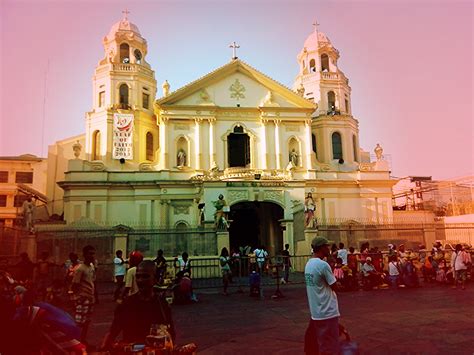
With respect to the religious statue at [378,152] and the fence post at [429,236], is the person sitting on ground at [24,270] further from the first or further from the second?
the religious statue at [378,152]

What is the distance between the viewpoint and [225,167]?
1256 inches

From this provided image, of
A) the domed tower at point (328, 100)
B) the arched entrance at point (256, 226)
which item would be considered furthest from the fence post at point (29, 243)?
the domed tower at point (328, 100)

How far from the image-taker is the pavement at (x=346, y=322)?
7.12 metres

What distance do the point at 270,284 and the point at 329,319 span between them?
10.8 meters

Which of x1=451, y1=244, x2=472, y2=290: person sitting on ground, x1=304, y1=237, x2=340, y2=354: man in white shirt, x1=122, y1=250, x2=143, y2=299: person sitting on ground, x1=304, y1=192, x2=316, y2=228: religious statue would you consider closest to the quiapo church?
x1=304, y1=192, x2=316, y2=228: religious statue

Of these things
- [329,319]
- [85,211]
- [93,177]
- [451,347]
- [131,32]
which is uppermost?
[131,32]

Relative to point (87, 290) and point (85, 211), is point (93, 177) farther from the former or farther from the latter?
point (87, 290)

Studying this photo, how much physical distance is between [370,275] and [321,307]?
1091cm

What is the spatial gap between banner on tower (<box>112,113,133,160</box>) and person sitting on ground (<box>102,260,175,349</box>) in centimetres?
2933

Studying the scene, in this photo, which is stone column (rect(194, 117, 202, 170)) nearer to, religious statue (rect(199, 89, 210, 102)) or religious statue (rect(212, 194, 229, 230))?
religious statue (rect(199, 89, 210, 102))

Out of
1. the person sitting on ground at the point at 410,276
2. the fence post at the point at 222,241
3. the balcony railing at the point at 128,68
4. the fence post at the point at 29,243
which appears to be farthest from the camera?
the balcony railing at the point at 128,68

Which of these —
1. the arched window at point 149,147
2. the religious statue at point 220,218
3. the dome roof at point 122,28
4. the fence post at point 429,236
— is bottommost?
the fence post at point 429,236

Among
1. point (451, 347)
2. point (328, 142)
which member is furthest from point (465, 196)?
Answer: point (451, 347)

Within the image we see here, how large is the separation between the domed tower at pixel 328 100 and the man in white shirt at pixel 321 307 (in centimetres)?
3004
